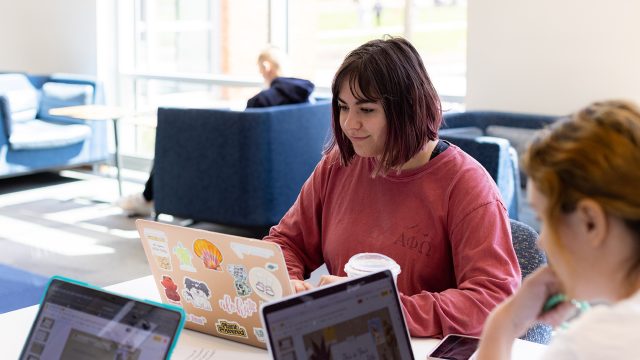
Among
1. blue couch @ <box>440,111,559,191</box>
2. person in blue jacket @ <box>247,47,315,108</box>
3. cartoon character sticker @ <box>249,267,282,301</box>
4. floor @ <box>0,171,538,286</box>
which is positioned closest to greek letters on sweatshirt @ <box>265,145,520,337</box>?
cartoon character sticker @ <box>249,267,282,301</box>

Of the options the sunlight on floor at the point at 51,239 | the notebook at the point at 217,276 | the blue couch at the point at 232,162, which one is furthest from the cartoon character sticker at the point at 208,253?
the sunlight on floor at the point at 51,239

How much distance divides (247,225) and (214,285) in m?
3.57

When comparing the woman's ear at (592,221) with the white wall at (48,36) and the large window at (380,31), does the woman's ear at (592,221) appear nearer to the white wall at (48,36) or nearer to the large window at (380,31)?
the large window at (380,31)

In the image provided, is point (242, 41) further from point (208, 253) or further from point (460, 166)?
point (208, 253)

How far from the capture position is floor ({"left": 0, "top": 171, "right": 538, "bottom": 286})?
4.74m

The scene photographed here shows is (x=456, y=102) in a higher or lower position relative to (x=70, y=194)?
higher

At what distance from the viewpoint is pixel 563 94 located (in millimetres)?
5195

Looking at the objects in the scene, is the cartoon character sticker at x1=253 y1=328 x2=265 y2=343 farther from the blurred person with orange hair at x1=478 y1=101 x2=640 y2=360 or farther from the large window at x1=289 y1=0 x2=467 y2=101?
the large window at x1=289 y1=0 x2=467 y2=101

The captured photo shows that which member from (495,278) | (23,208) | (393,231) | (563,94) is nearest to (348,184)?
(393,231)

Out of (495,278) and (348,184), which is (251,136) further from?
(495,278)

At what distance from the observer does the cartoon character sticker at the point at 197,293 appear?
1677mm

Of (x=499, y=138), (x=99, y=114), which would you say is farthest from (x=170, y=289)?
(x=99, y=114)

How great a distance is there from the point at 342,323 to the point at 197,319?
557 millimetres

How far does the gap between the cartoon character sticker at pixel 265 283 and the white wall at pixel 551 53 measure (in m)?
3.83
